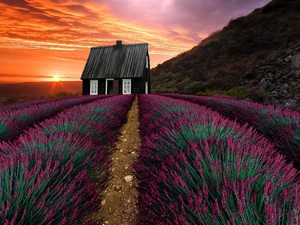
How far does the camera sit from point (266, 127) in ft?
11.1

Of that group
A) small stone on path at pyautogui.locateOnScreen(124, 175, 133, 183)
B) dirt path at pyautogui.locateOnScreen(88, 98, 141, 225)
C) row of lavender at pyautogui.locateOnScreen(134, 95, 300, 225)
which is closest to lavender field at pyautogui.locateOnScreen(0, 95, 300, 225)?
row of lavender at pyautogui.locateOnScreen(134, 95, 300, 225)

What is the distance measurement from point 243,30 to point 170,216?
34326mm

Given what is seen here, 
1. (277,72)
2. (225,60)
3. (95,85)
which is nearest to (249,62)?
(225,60)

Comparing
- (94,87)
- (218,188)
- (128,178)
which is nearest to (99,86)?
(94,87)

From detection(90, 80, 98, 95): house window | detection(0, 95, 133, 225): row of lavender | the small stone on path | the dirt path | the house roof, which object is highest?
the house roof

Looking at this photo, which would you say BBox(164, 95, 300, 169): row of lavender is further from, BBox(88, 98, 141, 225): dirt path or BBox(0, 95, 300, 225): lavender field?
BBox(88, 98, 141, 225): dirt path

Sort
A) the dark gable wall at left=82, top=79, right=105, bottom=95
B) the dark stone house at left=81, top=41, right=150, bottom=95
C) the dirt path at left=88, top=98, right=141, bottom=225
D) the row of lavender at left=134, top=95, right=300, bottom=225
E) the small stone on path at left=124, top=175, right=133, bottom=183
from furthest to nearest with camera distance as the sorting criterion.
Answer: the dark gable wall at left=82, top=79, right=105, bottom=95 < the dark stone house at left=81, top=41, right=150, bottom=95 < the small stone on path at left=124, top=175, right=133, bottom=183 < the dirt path at left=88, top=98, right=141, bottom=225 < the row of lavender at left=134, top=95, right=300, bottom=225

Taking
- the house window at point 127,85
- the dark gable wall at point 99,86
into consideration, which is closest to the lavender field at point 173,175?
the house window at point 127,85

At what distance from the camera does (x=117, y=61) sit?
20.5 m

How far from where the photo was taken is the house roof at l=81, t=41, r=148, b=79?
63.6 ft

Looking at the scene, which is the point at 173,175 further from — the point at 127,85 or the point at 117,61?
the point at 117,61

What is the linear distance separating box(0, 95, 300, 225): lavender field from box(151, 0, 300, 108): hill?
983 cm

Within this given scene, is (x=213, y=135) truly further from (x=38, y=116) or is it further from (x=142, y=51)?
(x=142, y=51)

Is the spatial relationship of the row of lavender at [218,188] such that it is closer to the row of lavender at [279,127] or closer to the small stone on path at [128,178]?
the small stone on path at [128,178]
